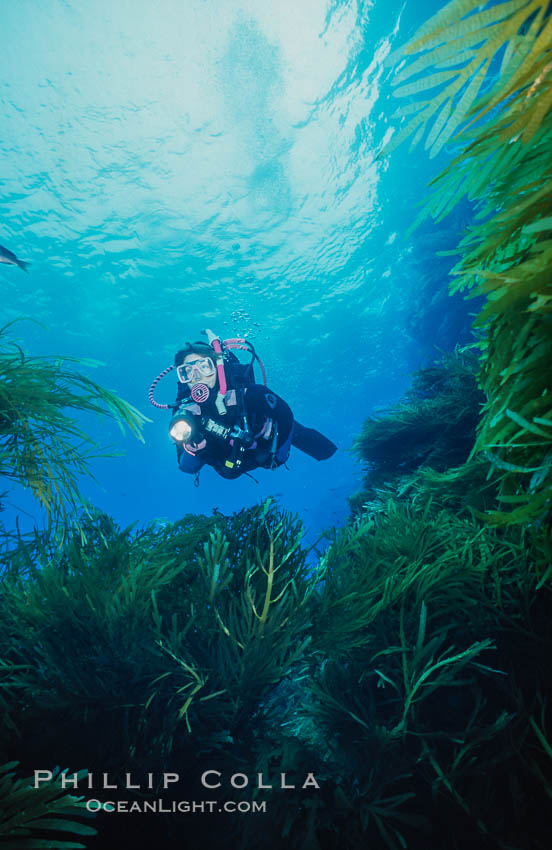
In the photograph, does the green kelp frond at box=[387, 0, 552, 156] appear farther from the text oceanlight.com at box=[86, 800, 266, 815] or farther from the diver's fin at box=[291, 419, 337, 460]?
the diver's fin at box=[291, 419, 337, 460]

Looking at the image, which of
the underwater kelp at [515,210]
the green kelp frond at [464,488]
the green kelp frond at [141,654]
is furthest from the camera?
the green kelp frond at [464,488]

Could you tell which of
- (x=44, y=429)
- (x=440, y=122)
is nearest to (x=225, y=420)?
(x=44, y=429)

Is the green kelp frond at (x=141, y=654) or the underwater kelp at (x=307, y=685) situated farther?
the green kelp frond at (x=141, y=654)

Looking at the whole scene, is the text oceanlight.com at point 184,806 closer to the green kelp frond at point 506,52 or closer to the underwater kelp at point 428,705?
the underwater kelp at point 428,705

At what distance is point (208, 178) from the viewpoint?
16.1 m

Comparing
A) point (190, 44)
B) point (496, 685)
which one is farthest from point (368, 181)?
point (496, 685)

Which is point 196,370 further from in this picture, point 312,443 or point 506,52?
point 506,52

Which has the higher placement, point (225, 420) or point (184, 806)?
point (225, 420)

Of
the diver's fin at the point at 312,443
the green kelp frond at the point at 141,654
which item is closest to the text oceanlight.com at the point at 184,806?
the green kelp frond at the point at 141,654

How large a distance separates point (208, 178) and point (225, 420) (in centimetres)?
1586

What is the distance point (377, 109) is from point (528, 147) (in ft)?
62.7

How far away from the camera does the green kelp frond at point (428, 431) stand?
4809mm

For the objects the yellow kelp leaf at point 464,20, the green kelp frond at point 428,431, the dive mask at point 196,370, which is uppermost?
the dive mask at point 196,370

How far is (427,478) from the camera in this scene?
12.2 feet
